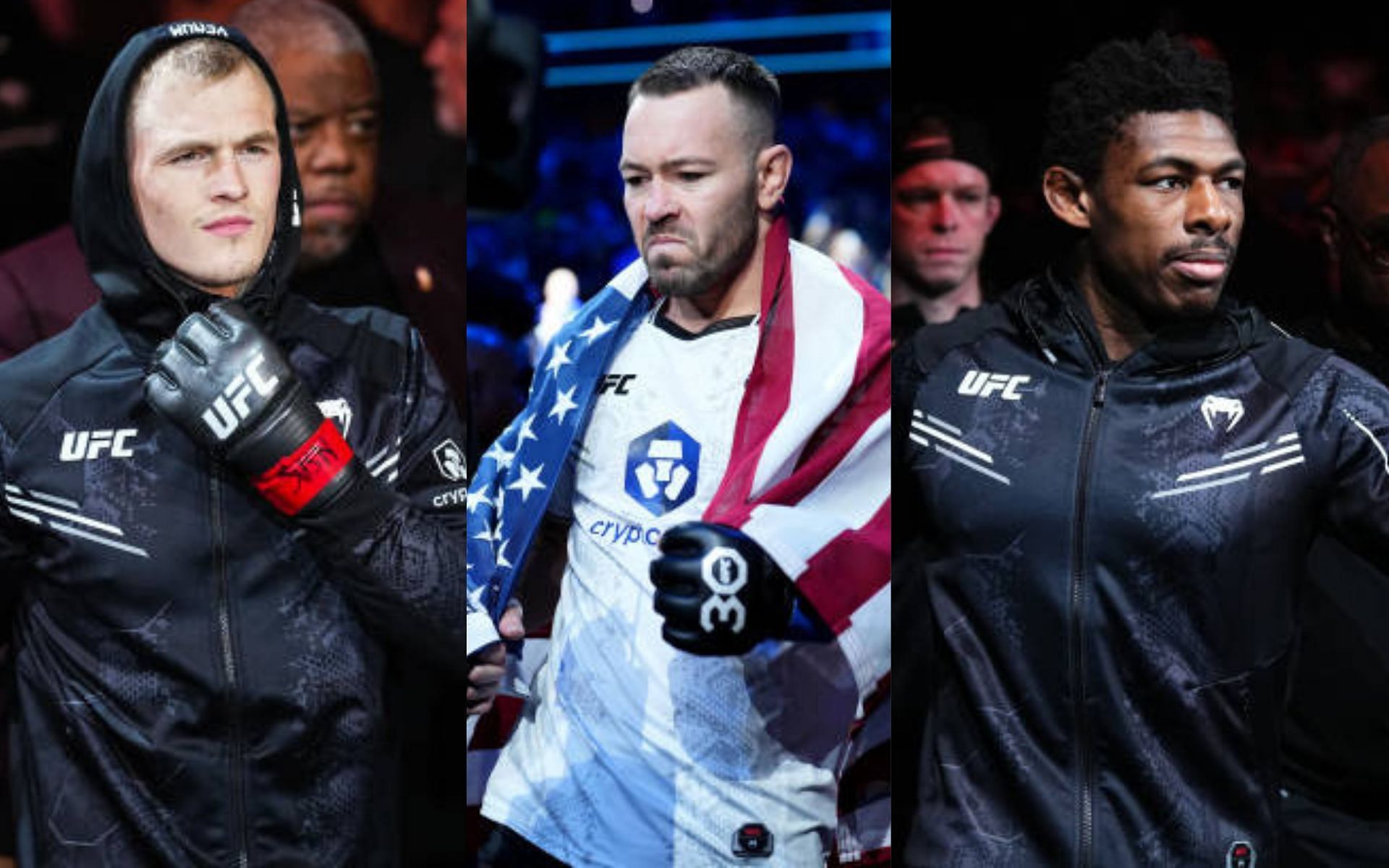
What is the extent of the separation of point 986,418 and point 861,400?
0.76 feet

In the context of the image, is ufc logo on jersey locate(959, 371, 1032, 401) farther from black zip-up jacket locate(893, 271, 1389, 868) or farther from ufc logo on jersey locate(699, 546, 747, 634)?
ufc logo on jersey locate(699, 546, 747, 634)

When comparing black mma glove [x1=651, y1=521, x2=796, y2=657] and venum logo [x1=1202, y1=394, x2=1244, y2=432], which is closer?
black mma glove [x1=651, y1=521, x2=796, y2=657]

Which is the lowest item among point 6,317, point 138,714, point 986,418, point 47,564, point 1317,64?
point 138,714

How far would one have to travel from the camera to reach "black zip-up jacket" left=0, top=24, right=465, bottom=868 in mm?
2471

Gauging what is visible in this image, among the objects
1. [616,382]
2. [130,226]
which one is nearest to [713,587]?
[616,382]

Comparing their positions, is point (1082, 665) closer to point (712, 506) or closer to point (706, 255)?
point (712, 506)

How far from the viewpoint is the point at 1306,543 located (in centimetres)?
240

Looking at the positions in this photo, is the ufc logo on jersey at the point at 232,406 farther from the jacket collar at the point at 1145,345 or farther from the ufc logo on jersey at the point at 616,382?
the jacket collar at the point at 1145,345

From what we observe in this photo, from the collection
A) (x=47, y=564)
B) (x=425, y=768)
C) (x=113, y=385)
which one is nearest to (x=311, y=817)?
(x=425, y=768)

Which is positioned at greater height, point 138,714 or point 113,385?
point 113,385

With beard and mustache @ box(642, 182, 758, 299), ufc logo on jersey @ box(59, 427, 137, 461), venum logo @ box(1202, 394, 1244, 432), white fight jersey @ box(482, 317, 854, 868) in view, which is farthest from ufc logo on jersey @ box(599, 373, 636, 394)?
venum logo @ box(1202, 394, 1244, 432)

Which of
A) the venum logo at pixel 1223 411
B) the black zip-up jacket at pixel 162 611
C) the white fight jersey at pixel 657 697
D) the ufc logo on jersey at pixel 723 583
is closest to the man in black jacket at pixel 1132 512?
the venum logo at pixel 1223 411

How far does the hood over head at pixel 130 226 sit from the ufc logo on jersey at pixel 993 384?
3.76ft

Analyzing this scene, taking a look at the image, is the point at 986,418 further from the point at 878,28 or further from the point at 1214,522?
the point at 878,28
